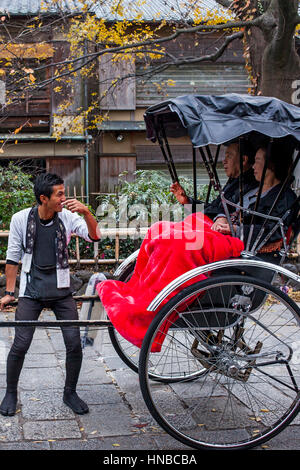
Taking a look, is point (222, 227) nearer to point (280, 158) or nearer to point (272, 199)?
point (272, 199)

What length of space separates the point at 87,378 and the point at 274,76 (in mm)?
5355

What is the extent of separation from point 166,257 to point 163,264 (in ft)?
0.17

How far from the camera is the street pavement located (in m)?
3.22

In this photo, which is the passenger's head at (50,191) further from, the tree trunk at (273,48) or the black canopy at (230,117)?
the tree trunk at (273,48)

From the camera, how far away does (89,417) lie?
359 cm

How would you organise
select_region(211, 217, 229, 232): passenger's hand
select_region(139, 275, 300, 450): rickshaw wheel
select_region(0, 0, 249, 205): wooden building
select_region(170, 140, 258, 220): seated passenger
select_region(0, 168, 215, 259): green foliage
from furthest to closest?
select_region(0, 0, 249, 205): wooden building → select_region(0, 168, 215, 259): green foliage → select_region(170, 140, 258, 220): seated passenger → select_region(211, 217, 229, 232): passenger's hand → select_region(139, 275, 300, 450): rickshaw wheel

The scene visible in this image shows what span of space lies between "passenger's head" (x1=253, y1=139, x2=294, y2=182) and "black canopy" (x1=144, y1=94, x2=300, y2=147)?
31 cm

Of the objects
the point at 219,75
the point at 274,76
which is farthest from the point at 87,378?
the point at 219,75

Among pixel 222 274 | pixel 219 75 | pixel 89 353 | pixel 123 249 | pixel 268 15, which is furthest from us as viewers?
pixel 219 75

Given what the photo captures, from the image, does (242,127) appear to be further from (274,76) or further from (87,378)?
(274,76)

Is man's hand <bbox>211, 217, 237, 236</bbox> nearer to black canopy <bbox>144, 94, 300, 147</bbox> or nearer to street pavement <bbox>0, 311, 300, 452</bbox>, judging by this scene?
black canopy <bbox>144, 94, 300, 147</bbox>

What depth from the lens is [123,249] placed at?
7.72 meters

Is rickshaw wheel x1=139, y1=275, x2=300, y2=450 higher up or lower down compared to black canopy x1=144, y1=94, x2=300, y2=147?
lower down

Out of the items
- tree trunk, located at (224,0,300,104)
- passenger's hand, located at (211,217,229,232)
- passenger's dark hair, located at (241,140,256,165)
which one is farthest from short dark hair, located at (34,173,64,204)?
tree trunk, located at (224,0,300,104)
